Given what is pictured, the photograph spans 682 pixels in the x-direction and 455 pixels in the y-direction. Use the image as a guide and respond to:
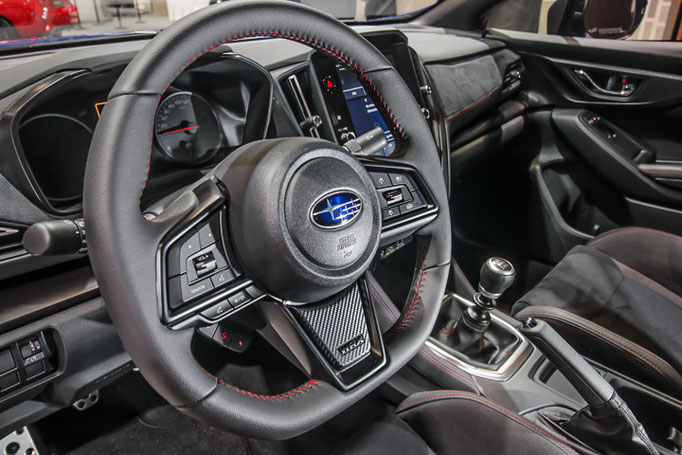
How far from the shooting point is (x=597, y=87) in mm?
2006

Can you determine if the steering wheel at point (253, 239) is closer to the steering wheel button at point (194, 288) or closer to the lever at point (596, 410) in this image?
the steering wheel button at point (194, 288)

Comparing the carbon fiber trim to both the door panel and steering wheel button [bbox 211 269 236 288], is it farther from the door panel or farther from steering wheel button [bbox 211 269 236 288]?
the door panel

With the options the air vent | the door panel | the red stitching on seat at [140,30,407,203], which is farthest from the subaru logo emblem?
the door panel

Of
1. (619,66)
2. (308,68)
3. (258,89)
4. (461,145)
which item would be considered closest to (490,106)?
(461,145)

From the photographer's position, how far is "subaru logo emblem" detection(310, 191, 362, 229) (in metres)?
0.74

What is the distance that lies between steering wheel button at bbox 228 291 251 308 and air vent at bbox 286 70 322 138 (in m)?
0.64

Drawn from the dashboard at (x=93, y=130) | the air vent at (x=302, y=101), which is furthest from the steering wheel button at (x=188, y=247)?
the air vent at (x=302, y=101)

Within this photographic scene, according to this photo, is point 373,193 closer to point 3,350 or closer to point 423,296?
point 423,296

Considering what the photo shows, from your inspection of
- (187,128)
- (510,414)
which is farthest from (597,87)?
(187,128)

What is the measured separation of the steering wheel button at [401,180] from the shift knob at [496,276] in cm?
41

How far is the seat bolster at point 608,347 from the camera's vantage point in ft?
4.02

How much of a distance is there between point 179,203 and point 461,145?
146 centimetres

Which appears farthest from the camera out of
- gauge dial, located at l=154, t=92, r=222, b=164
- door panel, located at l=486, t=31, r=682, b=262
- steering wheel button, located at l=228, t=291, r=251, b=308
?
door panel, located at l=486, t=31, r=682, b=262

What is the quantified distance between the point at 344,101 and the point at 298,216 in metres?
0.81
